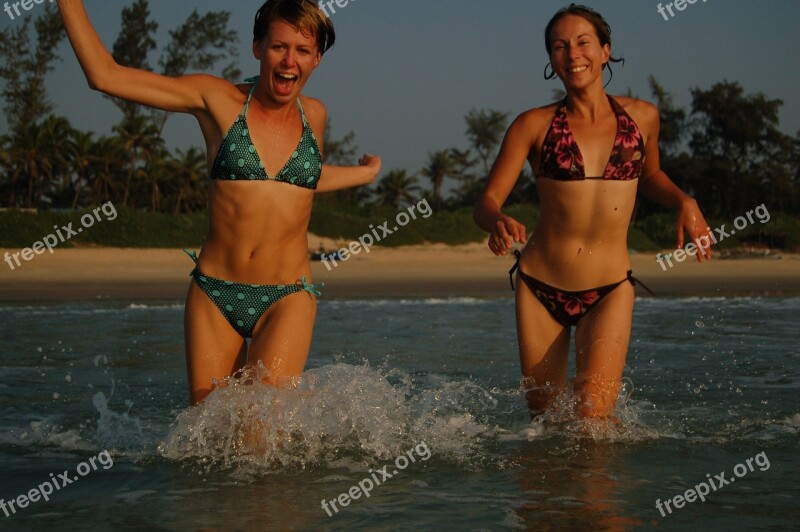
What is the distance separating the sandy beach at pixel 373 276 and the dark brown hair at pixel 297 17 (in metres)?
14.8

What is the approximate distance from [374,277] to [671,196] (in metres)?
19.1

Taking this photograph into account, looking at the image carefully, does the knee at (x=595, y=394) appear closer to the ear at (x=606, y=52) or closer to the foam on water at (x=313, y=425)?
the foam on water at (x=313, y=425)

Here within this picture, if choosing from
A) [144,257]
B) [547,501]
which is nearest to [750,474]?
[547,501]

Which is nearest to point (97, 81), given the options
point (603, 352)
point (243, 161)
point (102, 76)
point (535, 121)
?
point (102, 76)

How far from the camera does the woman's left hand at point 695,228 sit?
5.13 m

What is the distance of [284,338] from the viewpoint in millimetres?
4844

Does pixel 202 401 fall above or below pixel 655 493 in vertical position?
above

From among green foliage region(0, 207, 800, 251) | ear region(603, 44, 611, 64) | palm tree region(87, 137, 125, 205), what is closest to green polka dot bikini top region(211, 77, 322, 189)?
ear region(603, 44, 611, 64)

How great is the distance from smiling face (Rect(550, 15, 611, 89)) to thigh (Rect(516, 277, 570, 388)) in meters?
1.15

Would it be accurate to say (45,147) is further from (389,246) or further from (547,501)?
(547,501)

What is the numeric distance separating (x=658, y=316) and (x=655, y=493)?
10331mm

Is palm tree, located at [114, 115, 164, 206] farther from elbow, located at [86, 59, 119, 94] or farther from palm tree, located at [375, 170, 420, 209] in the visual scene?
elbow, located at [86, 59, 119, 94]

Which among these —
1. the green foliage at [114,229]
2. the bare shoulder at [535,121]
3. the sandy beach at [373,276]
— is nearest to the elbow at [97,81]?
the bare shoulder at [535,121]

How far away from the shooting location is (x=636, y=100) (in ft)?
18.4
